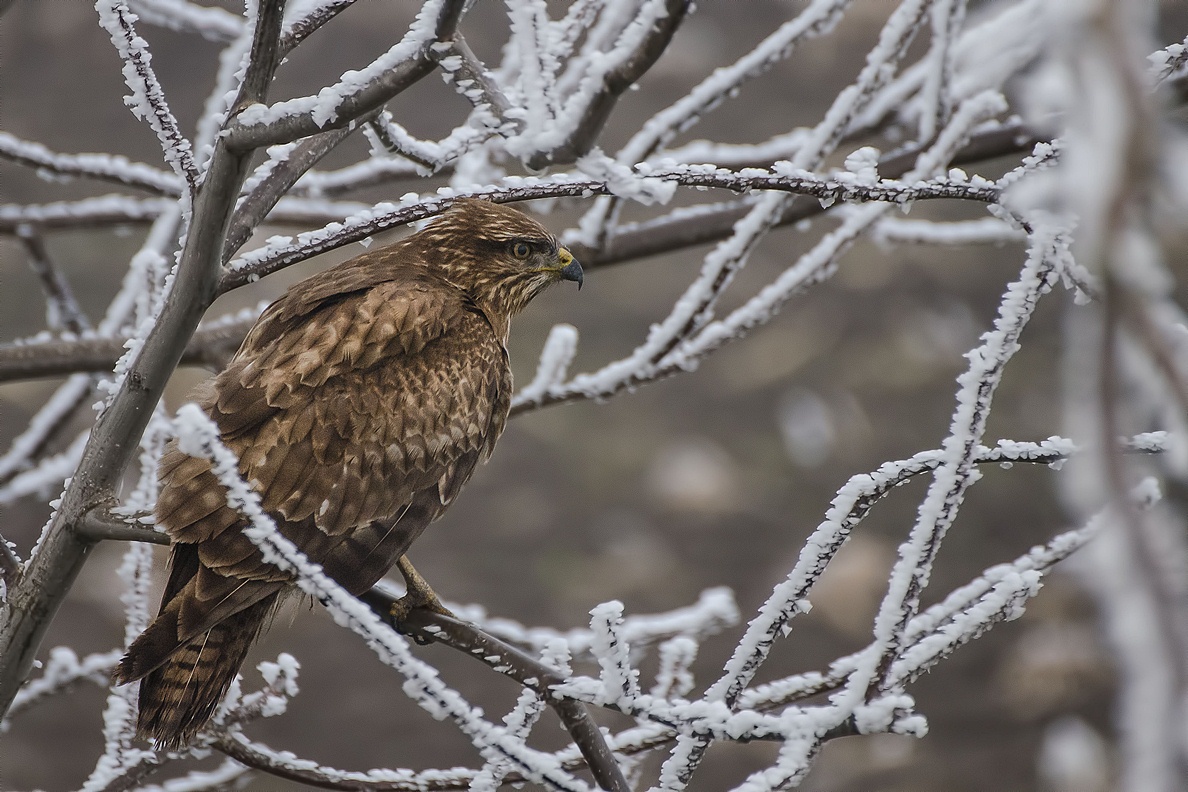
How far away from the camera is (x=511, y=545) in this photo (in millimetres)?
6328

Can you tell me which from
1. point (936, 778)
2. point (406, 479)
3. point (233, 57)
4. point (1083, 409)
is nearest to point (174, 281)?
point (406, 479)

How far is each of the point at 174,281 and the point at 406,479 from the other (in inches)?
36.7

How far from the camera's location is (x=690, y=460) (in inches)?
267

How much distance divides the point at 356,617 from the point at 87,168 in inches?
74.2

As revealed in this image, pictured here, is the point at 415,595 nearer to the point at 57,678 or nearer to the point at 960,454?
the point at 57,678

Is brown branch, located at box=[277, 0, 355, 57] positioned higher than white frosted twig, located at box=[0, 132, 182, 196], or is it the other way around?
white frosted twig, located at box=[0, 132, 182, 196]

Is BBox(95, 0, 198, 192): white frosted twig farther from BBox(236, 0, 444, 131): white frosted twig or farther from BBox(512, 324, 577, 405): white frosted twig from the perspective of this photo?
BBox(512, 324, 577, 405): white frosted twig

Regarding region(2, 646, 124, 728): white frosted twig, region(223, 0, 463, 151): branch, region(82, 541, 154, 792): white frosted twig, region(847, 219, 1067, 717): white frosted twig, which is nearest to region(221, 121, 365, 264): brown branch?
region(223, 0, 463, 151): branch

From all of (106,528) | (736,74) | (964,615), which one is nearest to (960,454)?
(964,615)

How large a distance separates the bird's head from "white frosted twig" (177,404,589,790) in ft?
5.60

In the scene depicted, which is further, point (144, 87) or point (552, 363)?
point (552, 363)

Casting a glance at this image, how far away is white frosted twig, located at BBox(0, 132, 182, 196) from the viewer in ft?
8.64

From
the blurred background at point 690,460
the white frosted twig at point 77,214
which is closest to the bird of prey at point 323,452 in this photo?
the white frosted twig at point 77,214

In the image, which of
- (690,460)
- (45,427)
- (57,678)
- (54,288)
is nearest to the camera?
(57,678)
